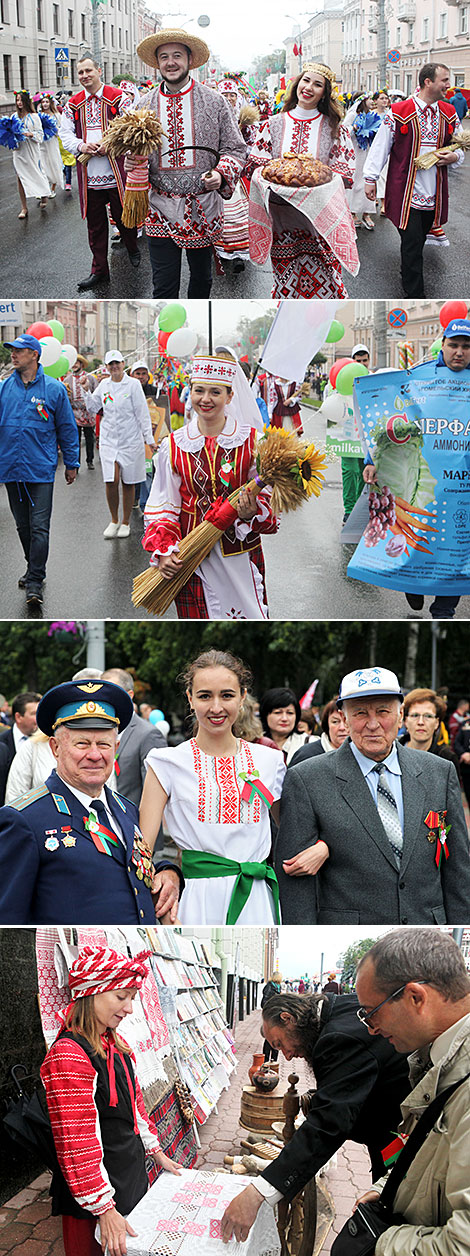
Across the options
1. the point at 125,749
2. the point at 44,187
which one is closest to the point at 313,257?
the point at 44,187

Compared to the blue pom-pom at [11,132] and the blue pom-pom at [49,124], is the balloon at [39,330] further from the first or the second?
the blue pom-pom at [11,132]

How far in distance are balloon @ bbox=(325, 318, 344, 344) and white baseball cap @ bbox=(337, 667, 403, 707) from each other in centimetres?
368

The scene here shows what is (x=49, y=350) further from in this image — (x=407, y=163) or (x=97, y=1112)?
(x=97, y=1112)

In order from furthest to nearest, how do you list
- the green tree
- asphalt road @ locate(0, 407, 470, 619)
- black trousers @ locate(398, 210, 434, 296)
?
black trousers @ locate(398, 210, 434, 296)
asphalt road @ locate(0, 407, 470, 619)
the green tree

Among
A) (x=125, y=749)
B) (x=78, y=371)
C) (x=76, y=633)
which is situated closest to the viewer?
(x=125, y=749)

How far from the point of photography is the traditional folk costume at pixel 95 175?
7.52 metres

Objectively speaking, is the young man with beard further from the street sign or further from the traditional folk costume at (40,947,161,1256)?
the street sign

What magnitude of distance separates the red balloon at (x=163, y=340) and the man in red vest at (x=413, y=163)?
1696 mm

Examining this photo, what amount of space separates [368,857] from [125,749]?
2839 mm

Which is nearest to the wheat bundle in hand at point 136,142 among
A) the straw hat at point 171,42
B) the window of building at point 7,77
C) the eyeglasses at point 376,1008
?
the straw hat at point 171,42

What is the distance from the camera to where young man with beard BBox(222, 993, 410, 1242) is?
2828 mm

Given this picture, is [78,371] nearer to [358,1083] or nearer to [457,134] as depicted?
[457,134]

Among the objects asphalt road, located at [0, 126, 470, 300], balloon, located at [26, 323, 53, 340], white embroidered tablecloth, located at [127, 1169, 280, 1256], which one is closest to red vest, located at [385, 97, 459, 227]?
asphalt road, located at [0, 126, 470, 300]

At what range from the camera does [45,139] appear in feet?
26.5
